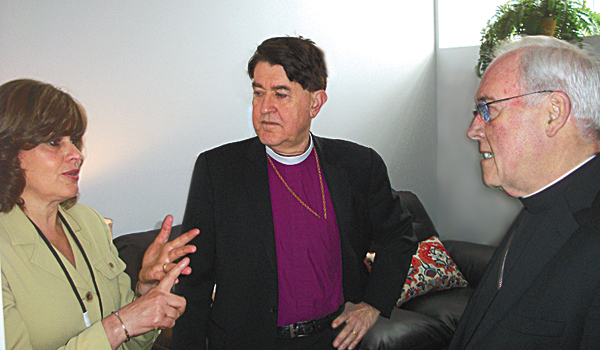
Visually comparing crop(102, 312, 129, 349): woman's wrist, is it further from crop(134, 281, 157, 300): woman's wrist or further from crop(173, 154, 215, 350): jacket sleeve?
crop(173, 154, 215, 350): jacket sleeve

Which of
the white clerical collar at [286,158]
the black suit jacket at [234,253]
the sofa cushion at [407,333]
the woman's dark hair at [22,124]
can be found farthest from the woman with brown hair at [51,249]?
the sofa cushion at [407,333]

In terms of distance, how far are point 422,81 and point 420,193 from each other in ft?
3.48

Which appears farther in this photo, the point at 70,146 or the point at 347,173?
the point at 347,173

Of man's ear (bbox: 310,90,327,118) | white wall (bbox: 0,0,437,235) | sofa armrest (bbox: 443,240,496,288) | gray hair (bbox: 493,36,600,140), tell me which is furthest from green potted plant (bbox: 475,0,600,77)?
gray hair (bbox: 493,36,600,140)

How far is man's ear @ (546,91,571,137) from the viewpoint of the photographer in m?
1.20

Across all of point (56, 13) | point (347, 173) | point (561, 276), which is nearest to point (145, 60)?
point (56, 13)

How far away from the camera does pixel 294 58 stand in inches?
64.8

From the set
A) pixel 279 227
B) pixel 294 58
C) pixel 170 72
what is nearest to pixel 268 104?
pixel 294 58

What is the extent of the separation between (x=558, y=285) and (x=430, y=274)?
223 cm

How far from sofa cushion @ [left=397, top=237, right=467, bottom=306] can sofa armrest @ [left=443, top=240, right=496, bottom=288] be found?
96mm

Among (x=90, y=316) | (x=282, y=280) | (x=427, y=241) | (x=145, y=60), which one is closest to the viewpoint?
(x=90, y=316)

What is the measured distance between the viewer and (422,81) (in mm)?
4652

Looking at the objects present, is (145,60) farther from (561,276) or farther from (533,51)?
(561,276)

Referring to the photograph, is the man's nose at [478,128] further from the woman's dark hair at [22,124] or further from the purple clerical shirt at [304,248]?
the woman's dark hair at [22,124]
